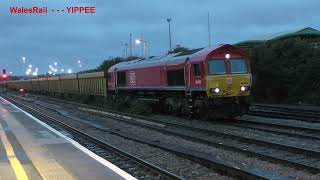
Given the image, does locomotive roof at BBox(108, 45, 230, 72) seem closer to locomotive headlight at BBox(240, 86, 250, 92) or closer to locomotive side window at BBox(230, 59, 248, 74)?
locomotive side window at BBox(230, 59, 248, 74)

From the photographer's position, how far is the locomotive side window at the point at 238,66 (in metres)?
24.5

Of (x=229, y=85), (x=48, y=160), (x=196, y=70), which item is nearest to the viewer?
(x=48, y=160)

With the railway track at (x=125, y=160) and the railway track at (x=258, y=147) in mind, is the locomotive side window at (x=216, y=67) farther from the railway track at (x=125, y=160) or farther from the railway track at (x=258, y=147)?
the railway track at (x=125, y=160)

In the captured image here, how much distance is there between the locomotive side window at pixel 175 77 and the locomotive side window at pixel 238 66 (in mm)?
2629

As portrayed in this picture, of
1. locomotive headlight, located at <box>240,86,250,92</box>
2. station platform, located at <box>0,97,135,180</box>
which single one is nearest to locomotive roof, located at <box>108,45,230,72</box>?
locomotive headlight, located at <box>240,86,250,92</box>

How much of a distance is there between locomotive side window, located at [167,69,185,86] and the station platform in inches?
340

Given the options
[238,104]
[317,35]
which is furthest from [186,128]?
[317,35]

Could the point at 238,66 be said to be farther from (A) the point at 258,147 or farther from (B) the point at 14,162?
(B) the point at 14,162

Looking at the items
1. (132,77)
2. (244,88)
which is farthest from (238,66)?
(132,77)

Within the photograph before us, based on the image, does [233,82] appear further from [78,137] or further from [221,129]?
[78,137]

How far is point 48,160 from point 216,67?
12659 millimetres

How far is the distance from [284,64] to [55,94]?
37490 millimetres

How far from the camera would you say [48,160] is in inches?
504

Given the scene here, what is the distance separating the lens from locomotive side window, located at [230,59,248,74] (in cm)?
2448
